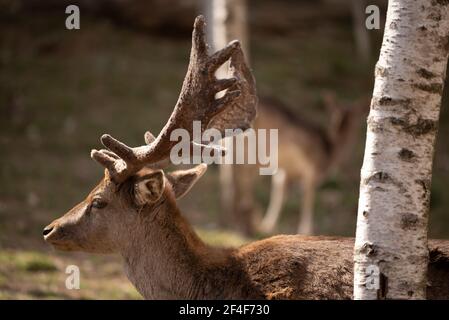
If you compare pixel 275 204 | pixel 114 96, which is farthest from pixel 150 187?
pixel 114 96

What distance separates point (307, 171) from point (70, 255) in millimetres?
4313

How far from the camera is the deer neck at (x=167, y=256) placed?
195 inches

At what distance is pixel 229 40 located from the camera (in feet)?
32.3

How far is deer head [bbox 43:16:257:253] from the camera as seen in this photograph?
4.89 m

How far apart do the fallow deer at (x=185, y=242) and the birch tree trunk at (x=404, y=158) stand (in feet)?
1.39

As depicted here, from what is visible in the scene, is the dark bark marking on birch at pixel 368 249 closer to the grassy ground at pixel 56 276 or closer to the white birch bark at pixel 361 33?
the grassy ground at pixel 56 276

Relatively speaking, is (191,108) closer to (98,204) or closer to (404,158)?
(98,204)

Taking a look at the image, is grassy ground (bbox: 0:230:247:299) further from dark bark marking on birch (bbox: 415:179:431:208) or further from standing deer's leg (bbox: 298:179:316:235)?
dark bark marking on birch (bbox: 415:179:431:208)

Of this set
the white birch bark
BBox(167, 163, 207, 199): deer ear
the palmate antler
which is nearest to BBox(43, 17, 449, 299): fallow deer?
the palmate antler

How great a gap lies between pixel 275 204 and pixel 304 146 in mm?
963

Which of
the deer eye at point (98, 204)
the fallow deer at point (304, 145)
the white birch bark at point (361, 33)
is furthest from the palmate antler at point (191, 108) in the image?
the white birch bark at point (361, 33)
